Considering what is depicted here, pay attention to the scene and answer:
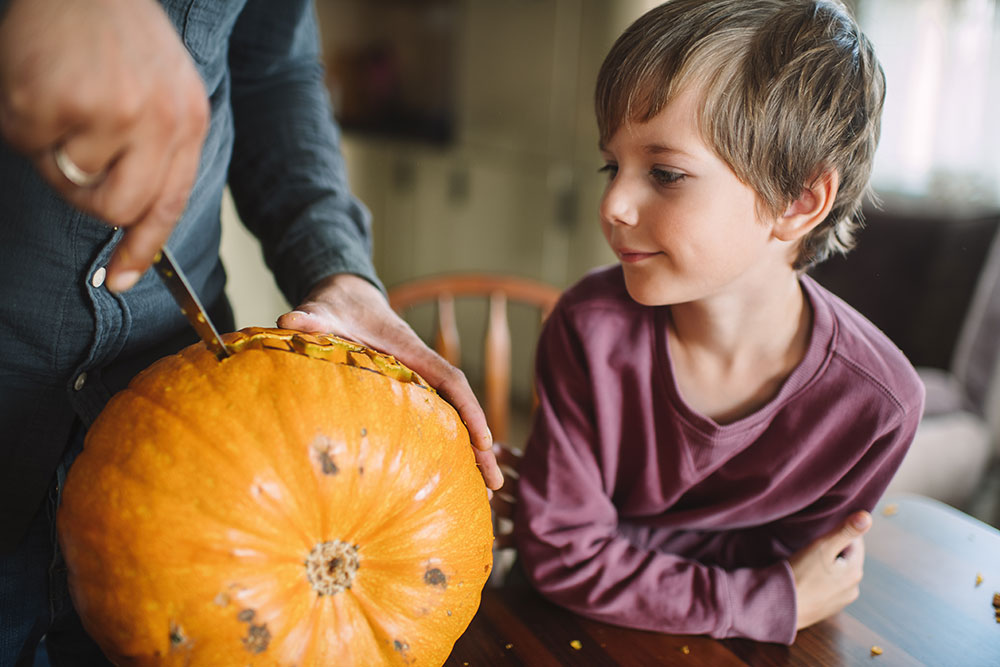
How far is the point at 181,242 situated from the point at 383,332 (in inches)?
9.3

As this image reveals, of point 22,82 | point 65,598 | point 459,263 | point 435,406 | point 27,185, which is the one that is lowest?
point 459,263

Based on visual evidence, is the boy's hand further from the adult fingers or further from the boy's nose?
the adult fingers

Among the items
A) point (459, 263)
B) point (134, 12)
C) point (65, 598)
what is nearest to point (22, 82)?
point (134, 12)

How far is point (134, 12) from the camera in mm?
409

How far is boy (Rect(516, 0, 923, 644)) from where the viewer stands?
808 millimetres

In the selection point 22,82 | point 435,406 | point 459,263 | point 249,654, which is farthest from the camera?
point 459,263

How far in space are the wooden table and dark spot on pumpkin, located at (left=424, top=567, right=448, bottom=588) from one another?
0.53ft

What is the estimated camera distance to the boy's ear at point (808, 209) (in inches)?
34.1

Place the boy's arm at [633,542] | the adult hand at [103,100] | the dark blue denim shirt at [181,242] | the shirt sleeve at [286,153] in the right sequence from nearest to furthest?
the adult hand at [103,100], the dark blue denim shirt at [181,242], the boy's arm at [633,542], the shirt sleeve at [286,153]

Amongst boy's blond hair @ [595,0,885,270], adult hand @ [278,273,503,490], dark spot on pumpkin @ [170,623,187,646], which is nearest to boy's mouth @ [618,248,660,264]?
boy's blond hair @ [595,0,885,270]

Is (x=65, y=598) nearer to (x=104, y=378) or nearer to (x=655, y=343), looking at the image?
(x=104, y=378)

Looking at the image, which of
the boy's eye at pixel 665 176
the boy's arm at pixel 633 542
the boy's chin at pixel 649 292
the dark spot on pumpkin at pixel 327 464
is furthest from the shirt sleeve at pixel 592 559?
the dark spot on pumpkin at pixel 327 464

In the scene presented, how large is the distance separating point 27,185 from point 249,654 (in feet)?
1.47

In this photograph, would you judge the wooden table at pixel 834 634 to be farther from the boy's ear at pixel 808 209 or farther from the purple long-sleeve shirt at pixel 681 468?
the boy's ear at pixel 808 209
